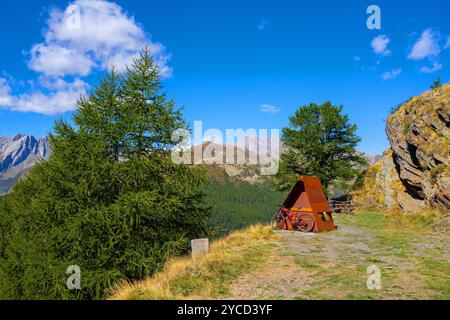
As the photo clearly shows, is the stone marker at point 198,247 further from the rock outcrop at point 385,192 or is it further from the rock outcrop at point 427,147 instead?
the rock outcrop at point 385,192

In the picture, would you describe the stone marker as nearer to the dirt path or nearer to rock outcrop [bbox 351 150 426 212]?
the dirt path

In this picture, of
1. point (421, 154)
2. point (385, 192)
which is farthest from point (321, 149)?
point (421, 154)

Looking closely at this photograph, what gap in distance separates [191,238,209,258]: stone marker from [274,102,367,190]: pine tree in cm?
2384

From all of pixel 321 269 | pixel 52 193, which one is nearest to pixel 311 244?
pixel 321 269

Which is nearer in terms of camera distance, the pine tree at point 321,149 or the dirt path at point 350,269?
the dirt path at point 350,269

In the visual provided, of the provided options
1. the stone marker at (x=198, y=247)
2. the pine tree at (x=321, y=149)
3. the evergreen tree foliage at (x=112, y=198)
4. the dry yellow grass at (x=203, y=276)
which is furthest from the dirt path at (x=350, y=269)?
the pine tree at (x=321, y=149)

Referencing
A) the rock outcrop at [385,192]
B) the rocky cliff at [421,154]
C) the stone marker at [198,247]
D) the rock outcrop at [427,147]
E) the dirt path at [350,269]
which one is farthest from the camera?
the rock outcrop at [385,192]

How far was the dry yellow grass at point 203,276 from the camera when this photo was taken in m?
7.65

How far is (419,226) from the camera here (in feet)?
58.4

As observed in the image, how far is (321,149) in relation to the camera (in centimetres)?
3462

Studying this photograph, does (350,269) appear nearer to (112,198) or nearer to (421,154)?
(112,198)

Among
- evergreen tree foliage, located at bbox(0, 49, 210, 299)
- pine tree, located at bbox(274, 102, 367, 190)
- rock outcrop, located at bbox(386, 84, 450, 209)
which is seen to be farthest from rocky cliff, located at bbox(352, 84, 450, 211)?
evergreen tree foliage, located at bbox(0, 49, 210, 299)

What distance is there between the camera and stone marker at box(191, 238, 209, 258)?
12.2 m

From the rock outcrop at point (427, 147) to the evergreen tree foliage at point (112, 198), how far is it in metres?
15.0
